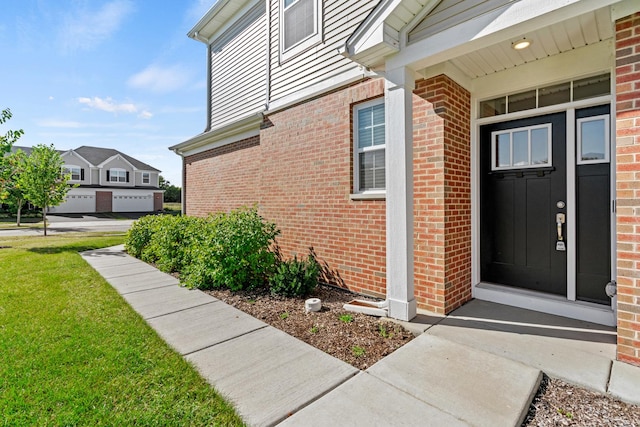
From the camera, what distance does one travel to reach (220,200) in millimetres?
8469

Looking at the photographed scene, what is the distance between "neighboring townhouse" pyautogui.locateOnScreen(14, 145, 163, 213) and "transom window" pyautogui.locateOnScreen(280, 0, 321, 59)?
1337 inches

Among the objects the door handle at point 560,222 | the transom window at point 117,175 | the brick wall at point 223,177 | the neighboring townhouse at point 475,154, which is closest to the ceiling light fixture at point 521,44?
the neighboring townhouse at point 475,154

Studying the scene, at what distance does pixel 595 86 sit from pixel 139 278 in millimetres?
7759

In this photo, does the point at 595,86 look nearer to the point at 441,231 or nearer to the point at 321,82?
the point at 441,231

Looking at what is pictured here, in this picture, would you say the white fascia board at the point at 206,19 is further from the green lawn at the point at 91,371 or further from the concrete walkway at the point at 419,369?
the concrete walkway at the point at 419,369

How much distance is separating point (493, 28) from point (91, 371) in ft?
15.4

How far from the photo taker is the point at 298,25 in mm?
6066

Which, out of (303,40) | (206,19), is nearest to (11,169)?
(206,19)

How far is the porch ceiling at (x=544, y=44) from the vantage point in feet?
9.48

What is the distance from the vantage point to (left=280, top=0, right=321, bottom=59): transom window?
18.4 feet

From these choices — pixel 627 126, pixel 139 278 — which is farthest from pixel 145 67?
pixel 627 126

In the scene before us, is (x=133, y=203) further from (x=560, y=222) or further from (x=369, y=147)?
(x=560, y=222)

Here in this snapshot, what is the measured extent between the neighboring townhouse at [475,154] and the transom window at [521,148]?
0.02 metres

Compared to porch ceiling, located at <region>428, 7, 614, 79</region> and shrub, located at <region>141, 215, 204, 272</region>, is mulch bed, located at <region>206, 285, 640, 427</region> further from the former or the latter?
porch ceiling, located at <region>428, 7, 614, 79</region>
